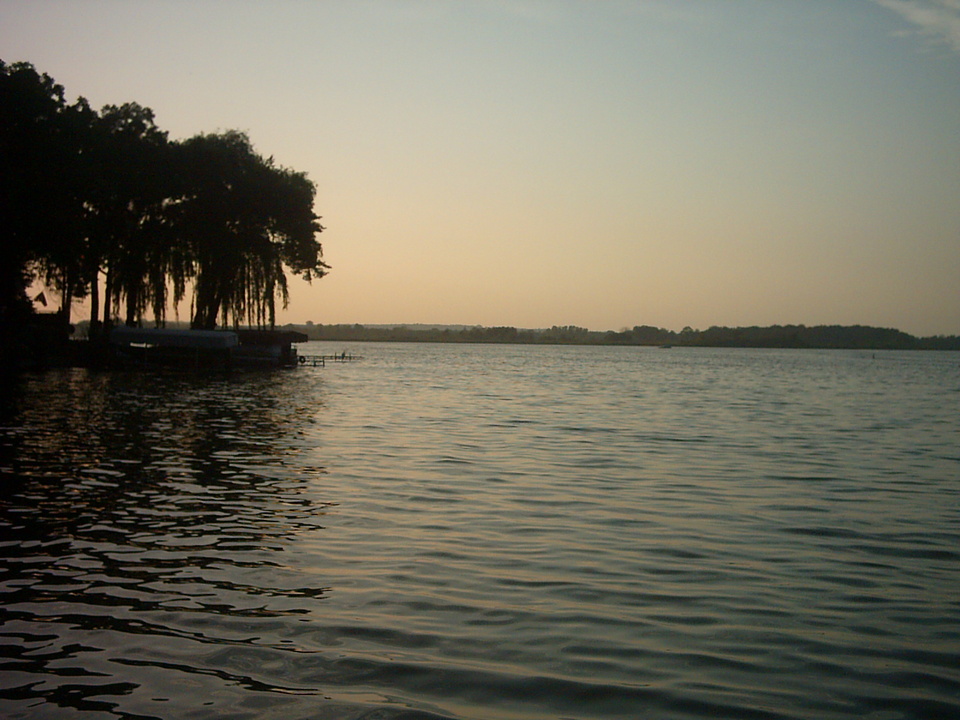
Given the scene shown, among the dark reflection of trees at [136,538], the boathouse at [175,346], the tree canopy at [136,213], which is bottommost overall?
the dark reflection of trees at [136,538]

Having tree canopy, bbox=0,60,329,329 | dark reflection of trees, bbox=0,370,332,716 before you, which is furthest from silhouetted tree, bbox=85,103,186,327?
dark reflection of trees, bbox=0,370,332,716

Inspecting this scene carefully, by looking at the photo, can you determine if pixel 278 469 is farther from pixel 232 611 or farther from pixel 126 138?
pixel 126 138

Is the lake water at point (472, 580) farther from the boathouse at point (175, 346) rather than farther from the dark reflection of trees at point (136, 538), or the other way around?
Answer: the boathouse at point (175, 346)

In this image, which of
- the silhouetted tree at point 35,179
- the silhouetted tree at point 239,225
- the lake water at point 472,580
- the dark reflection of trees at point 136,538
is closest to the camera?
the lake water at point 472,580

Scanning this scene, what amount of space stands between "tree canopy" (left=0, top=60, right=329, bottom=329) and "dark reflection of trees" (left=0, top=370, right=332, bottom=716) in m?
28.2

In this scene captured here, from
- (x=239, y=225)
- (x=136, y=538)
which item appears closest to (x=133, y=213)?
(x=239, y=225)

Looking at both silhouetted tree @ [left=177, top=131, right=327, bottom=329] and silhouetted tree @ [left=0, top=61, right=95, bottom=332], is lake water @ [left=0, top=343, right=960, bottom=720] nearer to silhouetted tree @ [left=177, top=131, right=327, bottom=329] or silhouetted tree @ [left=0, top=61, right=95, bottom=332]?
silhouetted tree @ [left=0, top=61, right=95, bottom=332]

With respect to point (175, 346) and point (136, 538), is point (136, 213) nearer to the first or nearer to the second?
point (175, 346)

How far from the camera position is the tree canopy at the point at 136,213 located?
5256 cm

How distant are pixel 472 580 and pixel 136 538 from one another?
4.62 metres

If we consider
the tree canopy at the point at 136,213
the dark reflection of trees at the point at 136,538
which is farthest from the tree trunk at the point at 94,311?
the dark reflection of trees at the point at 136,538

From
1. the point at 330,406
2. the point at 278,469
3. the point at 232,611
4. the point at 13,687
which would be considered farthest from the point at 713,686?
the point at 330,406

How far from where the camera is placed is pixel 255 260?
73.6 meters

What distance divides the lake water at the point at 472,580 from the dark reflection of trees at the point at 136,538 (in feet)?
0.15
